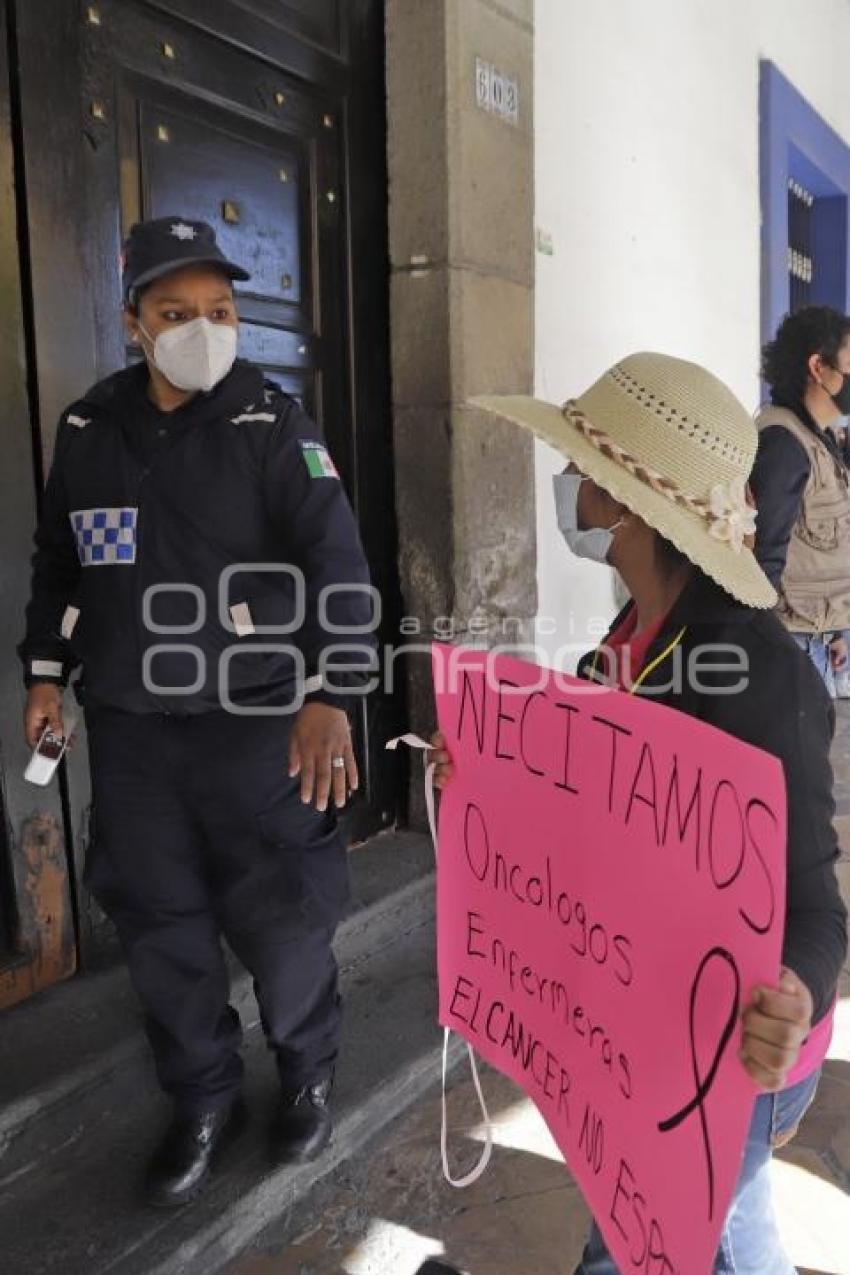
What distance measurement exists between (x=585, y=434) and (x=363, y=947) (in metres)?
1.87

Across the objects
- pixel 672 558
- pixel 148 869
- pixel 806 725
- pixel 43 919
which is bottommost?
pixel 43 919

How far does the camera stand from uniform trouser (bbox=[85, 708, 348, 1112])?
6.12 feet

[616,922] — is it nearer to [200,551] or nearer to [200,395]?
[200,551]

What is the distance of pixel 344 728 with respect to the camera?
5.76 feet

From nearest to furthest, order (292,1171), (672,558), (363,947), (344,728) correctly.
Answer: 1. (672,558)
2. (344,728)
3. (292,1171)
4. (363,947)

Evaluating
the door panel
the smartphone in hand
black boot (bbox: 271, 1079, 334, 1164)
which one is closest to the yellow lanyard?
the smartphone in hand

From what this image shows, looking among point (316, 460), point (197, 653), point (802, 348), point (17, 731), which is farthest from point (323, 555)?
point (802, 348)

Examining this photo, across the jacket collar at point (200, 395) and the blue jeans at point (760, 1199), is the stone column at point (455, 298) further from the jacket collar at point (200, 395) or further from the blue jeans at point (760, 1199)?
the blue jeans at point (760, 1199)

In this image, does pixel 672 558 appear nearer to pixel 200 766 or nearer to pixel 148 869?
pixel 200 766

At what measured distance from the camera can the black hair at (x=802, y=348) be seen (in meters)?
3.12

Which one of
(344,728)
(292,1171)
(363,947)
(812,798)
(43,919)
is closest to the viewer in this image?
(812,798)

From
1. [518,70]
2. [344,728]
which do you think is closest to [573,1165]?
[344,728]

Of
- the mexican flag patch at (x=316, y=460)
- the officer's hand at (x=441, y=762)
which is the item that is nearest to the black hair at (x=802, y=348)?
the mexican flag patch at (x=316, y=460)

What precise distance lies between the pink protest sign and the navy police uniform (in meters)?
0.49
